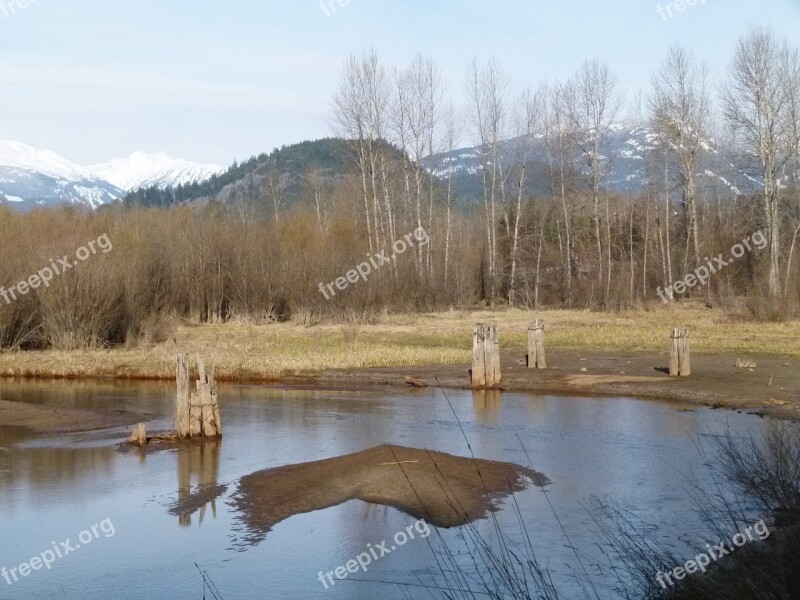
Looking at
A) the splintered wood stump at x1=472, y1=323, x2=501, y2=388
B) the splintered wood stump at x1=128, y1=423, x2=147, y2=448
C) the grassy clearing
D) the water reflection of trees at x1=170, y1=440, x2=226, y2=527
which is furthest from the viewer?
the grassy clearing

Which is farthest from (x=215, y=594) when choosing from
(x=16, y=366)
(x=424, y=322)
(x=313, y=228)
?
(x=313, y=228)

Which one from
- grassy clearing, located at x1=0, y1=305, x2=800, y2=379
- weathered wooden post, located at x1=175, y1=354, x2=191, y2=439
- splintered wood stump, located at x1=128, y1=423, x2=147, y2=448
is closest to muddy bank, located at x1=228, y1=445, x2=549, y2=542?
weathered wooden post, located at x1=175, y1=354, x2=191, y2=439

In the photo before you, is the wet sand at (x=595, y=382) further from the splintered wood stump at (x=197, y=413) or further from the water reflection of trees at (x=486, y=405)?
the splintered wood stump at (x=197, y=413)

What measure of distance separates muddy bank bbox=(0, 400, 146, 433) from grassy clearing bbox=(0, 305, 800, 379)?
6.70 metres

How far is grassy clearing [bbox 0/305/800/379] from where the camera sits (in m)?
28.0

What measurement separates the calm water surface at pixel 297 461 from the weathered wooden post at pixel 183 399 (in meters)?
0.75

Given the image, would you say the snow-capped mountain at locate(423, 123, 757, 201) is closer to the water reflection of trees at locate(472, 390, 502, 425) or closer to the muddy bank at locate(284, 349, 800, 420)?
the muddy bank at locate(284, 349, 800, 420)

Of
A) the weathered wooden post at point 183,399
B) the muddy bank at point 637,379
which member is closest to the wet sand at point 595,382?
the muddy bank at point 637,379

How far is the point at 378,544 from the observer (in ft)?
35.8

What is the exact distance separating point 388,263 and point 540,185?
1746 cm

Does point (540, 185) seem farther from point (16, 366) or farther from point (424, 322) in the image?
point (16, 366)

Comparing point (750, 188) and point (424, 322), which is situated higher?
point (750, 188)

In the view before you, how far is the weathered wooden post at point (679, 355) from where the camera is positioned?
78.5 feet

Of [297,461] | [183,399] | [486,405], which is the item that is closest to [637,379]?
[486,405]
